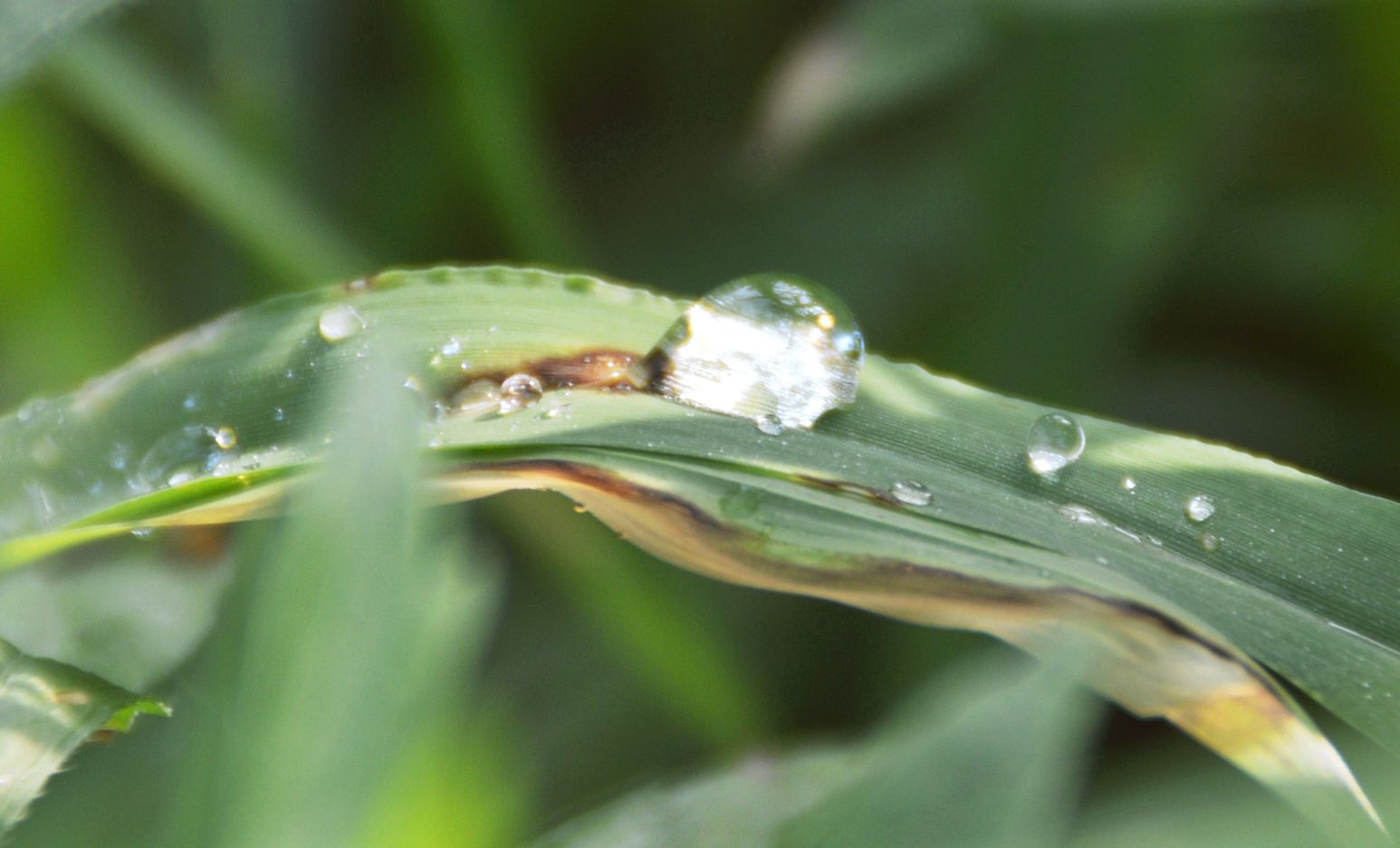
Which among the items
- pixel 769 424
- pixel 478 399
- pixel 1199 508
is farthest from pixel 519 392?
pixel 1199 508

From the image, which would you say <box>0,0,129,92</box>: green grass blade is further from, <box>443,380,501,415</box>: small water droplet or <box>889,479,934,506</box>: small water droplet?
<box>889,479,934,506</box>: small water droplet

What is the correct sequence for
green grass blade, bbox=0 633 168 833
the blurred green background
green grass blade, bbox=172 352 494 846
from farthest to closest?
the blurred green background < green grass blade, bbox=0 633 168 833 < green grass blade, bbox=172 352 494 846

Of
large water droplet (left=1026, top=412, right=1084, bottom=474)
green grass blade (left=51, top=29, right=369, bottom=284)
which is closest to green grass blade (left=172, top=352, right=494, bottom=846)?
large water droplet (left=1026, top=412, right=1084, bottom=474)

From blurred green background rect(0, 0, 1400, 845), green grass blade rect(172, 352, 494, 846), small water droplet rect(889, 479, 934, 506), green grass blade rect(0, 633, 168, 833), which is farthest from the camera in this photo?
blurred green background rect(0, 0, 1400, 845)

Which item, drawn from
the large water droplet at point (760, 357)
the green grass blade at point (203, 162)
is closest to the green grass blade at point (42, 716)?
the large water droplet at point (760, 357)

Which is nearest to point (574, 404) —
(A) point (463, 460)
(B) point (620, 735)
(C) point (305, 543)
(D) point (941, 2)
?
(A) point (463, 460)

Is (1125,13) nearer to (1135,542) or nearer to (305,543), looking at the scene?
(1135,542)
